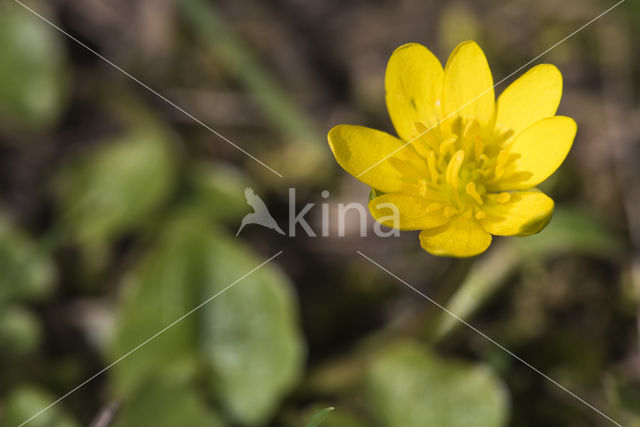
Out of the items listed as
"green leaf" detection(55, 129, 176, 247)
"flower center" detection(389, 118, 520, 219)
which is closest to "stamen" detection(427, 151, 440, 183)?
"flower center" detection(389, 118, 520, 219)

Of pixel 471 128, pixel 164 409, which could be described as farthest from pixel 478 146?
pixel 164 409

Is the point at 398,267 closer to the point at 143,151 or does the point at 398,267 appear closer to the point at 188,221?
the point at 188,221

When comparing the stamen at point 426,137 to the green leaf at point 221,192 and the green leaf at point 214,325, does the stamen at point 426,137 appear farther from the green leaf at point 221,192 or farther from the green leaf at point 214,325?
the green leaf at point 221,192

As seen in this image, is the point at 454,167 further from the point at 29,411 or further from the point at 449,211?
the point at 29,411

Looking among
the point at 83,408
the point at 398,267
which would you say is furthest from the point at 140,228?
the point at 398,267

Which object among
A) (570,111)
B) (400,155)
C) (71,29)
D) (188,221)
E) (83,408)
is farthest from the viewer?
(71,29)

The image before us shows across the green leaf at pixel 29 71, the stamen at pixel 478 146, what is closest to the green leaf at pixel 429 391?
the stamen at pixel 478 146
